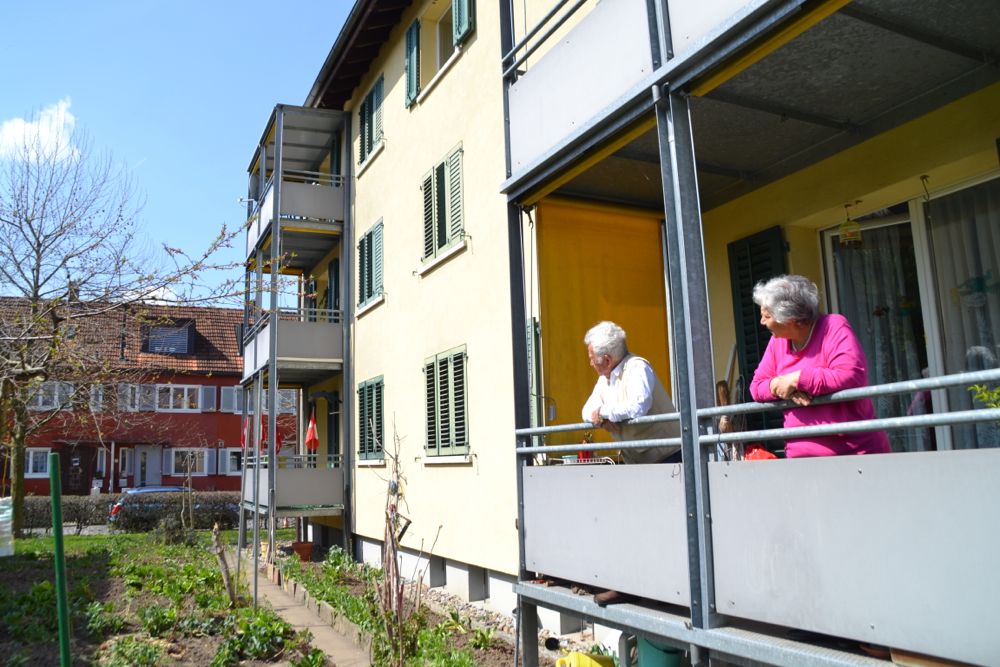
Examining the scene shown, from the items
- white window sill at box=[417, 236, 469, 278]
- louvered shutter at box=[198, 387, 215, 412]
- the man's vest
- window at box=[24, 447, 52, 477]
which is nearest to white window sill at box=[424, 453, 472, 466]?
white window sill at box=[417, 236, 469, 278]

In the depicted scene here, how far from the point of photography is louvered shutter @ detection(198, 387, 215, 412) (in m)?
40.8

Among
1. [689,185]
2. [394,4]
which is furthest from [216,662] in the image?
[394,4]

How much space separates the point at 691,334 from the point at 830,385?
0.91m

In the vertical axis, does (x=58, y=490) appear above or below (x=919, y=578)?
above

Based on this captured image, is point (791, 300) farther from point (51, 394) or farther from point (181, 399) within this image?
point (181, 399)

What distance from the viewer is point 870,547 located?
3.34 metres

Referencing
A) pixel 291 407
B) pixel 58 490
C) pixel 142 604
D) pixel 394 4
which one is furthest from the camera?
pixel 291 407

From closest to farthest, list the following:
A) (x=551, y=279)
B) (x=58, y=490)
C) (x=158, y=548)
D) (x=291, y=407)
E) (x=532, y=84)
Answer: (x=58, y=490), (x=532, y=84), (x=551, y=279), (x=158, y=548), (x=291, y=407)

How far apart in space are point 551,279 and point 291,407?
3905 cm

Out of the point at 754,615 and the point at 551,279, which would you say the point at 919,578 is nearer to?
the point at 754,615

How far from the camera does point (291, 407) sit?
44.0m

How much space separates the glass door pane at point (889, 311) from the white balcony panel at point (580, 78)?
7.84ft

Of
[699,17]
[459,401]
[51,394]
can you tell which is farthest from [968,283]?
[51,394]

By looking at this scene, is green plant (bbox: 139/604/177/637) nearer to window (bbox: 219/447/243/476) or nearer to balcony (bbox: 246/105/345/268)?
balcony (bbox: 246/105/345/268)
